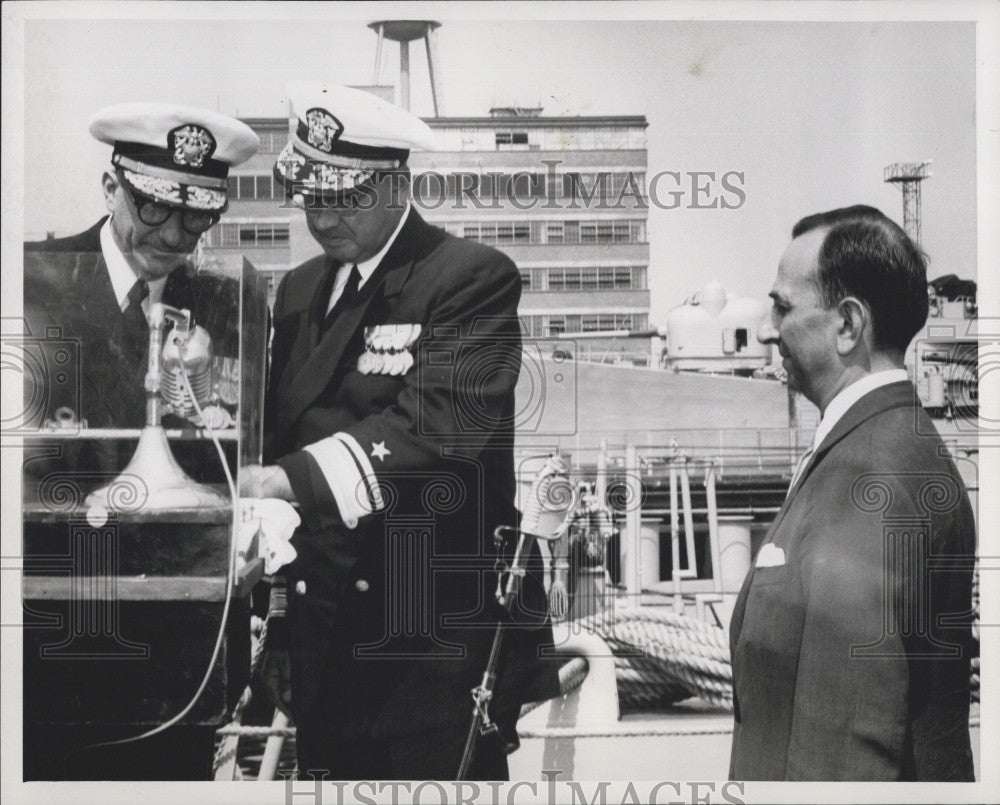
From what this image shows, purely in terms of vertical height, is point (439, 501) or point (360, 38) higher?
point (360, 38)

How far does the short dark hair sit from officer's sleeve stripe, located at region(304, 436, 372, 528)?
49.5 inches

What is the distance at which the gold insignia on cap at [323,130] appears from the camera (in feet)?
11.6

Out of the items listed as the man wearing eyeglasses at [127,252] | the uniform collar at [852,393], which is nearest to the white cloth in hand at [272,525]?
the man wearing eyeglasses at [127,252]

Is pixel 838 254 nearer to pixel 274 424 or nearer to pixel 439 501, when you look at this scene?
pixel 439 501

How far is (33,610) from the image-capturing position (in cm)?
354

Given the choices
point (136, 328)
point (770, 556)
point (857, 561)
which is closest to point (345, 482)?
point (136, 328)

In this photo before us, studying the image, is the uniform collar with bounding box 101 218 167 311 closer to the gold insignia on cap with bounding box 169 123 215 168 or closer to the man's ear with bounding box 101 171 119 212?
the man's ear with bounding box 101 171 119 212

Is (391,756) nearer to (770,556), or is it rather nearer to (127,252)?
(770,556)

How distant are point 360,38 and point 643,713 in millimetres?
1878

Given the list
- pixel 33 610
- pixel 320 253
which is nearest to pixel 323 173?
pixel 320 253

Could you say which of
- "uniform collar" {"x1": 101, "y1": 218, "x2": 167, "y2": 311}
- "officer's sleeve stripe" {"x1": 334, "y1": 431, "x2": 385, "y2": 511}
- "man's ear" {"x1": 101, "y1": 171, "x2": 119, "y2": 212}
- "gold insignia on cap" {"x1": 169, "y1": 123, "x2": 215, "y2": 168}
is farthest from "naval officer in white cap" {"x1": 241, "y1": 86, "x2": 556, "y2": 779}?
"man's ear" {"x1": 101, "y1": 171, "x2": 119, "y2": 212}

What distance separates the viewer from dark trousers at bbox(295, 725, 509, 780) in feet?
11.7

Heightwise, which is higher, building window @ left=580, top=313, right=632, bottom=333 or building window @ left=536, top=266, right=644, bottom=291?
building window @ left=536, top=266, right=644, bottom=291

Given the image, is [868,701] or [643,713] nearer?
[868,701]
